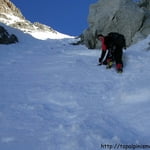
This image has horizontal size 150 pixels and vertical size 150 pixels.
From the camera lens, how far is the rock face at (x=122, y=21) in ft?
73.7

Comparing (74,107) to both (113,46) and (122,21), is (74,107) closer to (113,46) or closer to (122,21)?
(113,46)

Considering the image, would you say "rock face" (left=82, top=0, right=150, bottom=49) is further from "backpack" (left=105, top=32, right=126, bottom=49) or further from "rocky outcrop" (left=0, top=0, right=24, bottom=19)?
"rocky outcrop" (left=0, top=0, right=24, bottom=19)

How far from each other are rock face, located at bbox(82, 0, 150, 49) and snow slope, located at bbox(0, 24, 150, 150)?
343 inches

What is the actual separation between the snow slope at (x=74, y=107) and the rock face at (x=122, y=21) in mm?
8706

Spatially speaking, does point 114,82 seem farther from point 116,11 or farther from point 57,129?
point 116,11

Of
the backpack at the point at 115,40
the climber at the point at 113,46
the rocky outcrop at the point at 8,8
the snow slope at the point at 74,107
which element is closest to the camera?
the snow slope at the point at 74,107

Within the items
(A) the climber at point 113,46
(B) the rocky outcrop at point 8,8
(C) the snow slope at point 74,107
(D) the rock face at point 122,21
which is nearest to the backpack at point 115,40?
(A) the climber at point 113,46

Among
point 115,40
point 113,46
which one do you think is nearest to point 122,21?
point 115,40

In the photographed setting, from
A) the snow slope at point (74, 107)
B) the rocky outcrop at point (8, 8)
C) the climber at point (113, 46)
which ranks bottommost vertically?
the snow slope at point (74, 107)

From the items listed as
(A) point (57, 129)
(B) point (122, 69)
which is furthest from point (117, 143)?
(B) point (122, 69)

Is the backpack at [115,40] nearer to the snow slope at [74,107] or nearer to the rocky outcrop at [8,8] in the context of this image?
the snow slope at [74,107]

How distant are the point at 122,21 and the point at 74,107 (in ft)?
51.1

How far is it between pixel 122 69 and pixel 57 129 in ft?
22.2

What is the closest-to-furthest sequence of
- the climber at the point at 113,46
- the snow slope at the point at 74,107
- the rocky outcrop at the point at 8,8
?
the snow slope at the point at 74,107 → the climber at the point at 113,46 → the rocky outcrop at the point at 8,8
